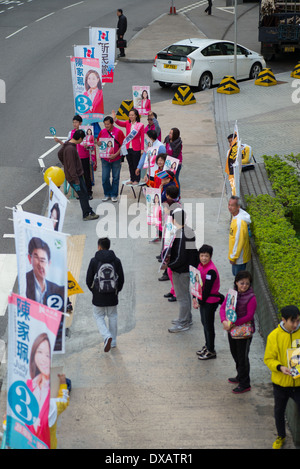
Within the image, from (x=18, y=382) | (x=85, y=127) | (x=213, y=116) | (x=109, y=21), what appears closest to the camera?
(x=18, y=382)

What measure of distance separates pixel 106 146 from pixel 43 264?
668cm

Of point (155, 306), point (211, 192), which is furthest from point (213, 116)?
point (155, 306)

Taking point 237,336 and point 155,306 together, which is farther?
point 155,306

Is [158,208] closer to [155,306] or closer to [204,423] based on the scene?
[155,306]

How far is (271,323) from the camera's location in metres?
9.05

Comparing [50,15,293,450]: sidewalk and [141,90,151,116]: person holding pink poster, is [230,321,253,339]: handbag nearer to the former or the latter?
[50,15,293,450]: sidewalk

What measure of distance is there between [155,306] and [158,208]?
167 cm

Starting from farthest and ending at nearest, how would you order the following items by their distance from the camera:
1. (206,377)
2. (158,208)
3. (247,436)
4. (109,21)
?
(109,21) < (158,208) < (206,377) < (247,436)

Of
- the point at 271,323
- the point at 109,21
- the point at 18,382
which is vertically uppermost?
the point at 18,382

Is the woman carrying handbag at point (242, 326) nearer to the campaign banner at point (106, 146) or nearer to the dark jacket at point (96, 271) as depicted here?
the dark jacket at point (96, 271)

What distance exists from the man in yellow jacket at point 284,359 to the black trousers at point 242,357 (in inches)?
37.3

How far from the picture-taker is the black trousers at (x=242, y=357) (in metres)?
8.45

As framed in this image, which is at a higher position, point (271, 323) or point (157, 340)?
point (271, 323)

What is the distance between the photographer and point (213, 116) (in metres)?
20.2
